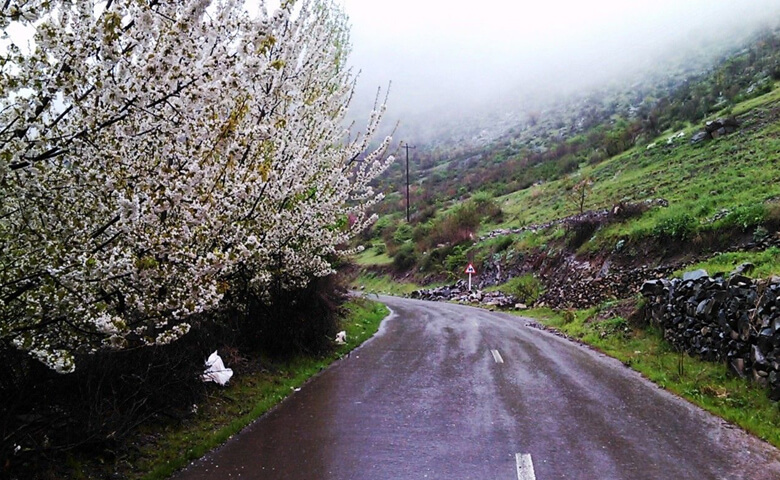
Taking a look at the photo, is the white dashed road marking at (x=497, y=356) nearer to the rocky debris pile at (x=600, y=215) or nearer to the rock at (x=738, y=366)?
the rock at (x=738, y=366)

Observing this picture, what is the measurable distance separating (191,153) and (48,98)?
1.43 m

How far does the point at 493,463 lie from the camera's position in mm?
6539

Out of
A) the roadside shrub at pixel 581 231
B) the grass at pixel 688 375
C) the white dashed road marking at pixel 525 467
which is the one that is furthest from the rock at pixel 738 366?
the roadside shrub at pixel 581 231

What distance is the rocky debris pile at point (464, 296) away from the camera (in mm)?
30892

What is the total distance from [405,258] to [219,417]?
44144 millimetres

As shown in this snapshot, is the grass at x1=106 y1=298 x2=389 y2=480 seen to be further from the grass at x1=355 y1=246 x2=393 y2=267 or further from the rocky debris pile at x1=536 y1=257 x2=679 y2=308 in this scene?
the grass at x1=355 y1=246 x2=393 y2=267

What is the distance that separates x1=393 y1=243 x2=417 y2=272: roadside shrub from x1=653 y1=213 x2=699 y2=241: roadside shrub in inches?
1189

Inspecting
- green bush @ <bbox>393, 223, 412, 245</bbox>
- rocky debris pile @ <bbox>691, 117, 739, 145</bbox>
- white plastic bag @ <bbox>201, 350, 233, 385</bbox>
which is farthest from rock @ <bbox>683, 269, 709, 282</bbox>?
green bush @ <bbox>393, 223, 412, 245</bbox>

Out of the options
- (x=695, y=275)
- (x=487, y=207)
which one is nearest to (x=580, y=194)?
(x=487, y=207)

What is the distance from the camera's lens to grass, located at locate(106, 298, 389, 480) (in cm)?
668

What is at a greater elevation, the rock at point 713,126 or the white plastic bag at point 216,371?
the rock at point 713,126

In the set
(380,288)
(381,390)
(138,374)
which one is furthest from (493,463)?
(380,288)

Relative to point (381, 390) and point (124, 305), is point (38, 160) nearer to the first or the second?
point (124, 305)

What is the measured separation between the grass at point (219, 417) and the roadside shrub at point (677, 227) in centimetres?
1372
